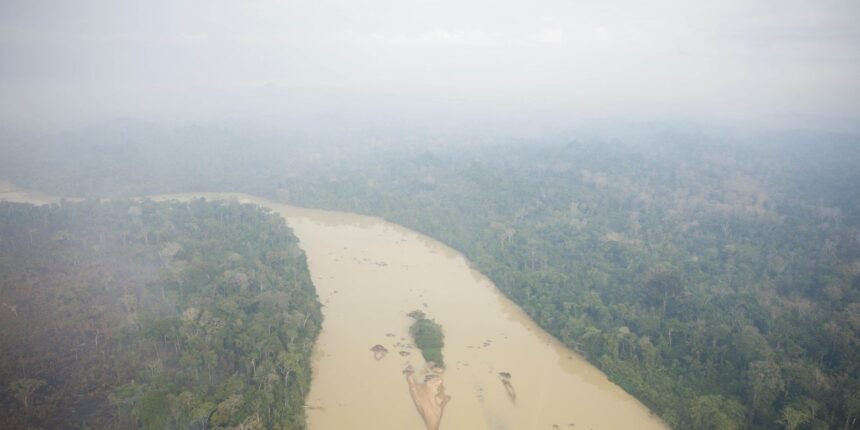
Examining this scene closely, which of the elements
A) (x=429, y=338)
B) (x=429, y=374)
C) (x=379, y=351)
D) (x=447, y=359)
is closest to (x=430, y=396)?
(x=429, y=374)

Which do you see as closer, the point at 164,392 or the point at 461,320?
the point at 164,392

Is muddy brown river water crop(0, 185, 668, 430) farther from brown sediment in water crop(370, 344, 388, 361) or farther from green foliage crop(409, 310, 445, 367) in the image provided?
green foliage crop(409, 310, 445, 367)

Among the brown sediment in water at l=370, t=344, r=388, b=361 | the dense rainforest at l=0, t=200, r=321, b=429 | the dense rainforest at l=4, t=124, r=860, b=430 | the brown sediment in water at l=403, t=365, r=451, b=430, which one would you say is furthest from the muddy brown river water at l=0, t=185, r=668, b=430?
the dense rainforest at l=0, t=200, r=321, b=429

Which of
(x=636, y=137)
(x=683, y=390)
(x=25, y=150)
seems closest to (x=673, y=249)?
(x=683, y=390)

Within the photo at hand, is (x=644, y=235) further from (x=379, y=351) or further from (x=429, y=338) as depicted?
(x=379, y=351)

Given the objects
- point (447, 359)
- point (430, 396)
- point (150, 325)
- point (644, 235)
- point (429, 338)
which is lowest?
point (430, 396)

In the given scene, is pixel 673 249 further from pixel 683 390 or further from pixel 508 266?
pixel 683 390

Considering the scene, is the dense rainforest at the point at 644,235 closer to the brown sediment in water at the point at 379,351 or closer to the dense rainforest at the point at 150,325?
the brown sediment in water at the point at 379,351

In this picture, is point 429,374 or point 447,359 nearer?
point 429,374
